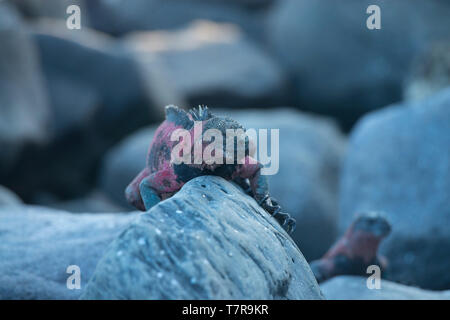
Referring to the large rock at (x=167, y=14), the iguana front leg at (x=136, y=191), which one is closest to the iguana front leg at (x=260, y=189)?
the iguana front leg at (x=136, y=191)

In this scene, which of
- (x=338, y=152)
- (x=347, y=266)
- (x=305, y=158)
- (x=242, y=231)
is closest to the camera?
(x=242, y=231)

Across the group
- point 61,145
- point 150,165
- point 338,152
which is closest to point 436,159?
point 150,165

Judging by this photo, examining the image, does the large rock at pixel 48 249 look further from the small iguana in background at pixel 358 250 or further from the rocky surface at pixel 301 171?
the rocky surface at pixel 301 171

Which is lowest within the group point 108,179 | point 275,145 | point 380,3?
point 108,179

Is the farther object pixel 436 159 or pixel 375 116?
pixel 375 116

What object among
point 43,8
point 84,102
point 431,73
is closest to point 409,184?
point 431,73

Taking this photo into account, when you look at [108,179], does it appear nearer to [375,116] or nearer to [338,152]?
[338,152]
